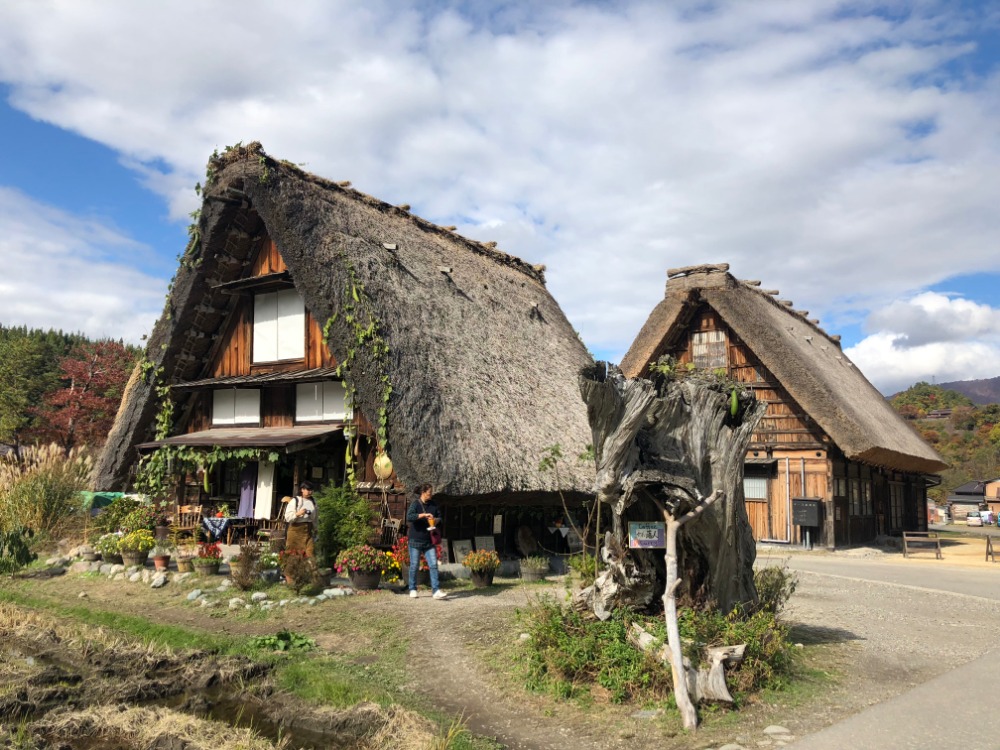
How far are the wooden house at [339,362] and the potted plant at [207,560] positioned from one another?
2078 mm

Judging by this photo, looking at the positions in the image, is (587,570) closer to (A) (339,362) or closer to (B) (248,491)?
(A) (339,362)

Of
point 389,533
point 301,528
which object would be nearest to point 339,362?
point 301,528

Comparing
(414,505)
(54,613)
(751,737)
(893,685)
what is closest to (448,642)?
(414,505)

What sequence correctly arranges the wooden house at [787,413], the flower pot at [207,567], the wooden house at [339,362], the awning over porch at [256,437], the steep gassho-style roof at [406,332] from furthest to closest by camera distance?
the wooden house at [787,413]
the awning over porch at [256,437]
the wooden house at [339,362]
the steep gassho-style roof at [406,332]
the flower pot at [207,567]

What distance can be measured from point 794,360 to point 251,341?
14.3 m

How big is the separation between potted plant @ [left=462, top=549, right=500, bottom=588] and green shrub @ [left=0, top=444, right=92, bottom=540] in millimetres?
9118

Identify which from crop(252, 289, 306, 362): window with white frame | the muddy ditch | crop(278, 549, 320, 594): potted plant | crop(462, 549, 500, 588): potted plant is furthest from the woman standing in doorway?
crop(252, 289, 306, 362): window with white frame

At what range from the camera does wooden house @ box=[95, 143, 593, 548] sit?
42.3ft

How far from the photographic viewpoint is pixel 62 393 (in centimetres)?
2992

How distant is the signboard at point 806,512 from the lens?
2048 cm

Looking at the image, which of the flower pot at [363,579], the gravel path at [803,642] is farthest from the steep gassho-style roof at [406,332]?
the gravel path at [803,642]

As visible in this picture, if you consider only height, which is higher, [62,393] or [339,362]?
[62,393]

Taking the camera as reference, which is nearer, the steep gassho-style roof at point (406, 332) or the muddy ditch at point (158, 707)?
the muddy ditch at point (158, 707)

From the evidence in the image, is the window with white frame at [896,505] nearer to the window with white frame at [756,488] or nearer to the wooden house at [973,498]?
the window with white frame at [756,488]
